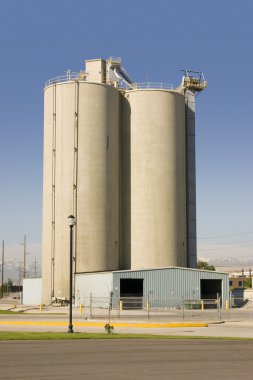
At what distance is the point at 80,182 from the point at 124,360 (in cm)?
5748

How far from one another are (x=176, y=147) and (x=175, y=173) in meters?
3.44

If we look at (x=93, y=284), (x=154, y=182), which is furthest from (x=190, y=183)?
(x=93, y=284)

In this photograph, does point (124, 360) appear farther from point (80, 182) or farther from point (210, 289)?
point (210, 289)

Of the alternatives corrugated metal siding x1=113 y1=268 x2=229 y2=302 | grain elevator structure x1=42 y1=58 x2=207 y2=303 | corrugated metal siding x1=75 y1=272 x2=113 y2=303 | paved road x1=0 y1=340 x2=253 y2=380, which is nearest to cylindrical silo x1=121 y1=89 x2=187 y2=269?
grain elevator structure x1=42 y1=58 x2=207 y2=303

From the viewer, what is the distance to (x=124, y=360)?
21.9 meters

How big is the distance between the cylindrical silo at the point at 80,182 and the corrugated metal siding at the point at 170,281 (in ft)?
33.6

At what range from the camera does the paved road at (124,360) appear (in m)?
18.3

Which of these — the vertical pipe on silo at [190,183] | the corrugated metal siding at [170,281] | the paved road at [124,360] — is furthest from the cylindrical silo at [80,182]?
the paved road at [124,360]

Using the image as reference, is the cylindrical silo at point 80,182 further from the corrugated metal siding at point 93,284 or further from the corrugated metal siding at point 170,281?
the corrugated metal siding at point 170,281

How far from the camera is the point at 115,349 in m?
25.8

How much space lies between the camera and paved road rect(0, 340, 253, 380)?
18266mm

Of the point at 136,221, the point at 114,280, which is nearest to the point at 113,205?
the point at 136,221

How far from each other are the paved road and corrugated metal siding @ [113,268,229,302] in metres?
39.2

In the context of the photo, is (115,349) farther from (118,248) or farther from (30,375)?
(118,248)
